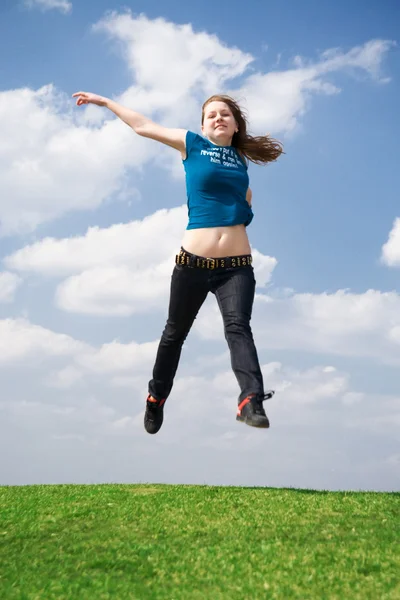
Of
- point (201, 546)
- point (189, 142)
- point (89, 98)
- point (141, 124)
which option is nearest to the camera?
point (201, 546)

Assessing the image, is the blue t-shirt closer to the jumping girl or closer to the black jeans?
the jumping girl

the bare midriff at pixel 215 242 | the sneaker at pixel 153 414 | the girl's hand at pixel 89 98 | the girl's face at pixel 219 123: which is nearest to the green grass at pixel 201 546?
the sneaker at pixel 153 414

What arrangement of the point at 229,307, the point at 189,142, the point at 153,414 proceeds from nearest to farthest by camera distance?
the point at 229,307, the point at 189,142, the point at 153,414

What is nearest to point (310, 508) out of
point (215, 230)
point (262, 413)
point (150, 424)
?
point (262, 413)

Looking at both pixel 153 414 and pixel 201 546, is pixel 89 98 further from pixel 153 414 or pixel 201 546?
pixel 201 546

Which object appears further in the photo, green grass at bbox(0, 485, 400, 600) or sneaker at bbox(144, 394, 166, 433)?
sneaker at bbox(144, 394, 166, 433)

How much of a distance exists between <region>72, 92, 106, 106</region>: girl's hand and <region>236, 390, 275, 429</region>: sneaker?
3.93 meters

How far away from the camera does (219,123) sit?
8141 mm

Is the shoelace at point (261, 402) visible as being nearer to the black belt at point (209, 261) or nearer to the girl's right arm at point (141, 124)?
the black belt at point (209, 261)

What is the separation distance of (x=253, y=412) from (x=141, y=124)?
11.8 ft

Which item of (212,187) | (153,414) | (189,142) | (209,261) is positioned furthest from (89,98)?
(153,414)

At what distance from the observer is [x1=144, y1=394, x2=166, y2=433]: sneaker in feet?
29.9

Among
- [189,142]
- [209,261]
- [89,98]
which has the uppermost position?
[89,98]

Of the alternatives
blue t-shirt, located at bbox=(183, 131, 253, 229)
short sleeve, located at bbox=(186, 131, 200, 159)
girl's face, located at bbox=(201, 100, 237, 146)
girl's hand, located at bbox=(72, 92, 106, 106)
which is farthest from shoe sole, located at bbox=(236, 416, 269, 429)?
girl's hand, located at bbox=(72, 92, 106, 106)
